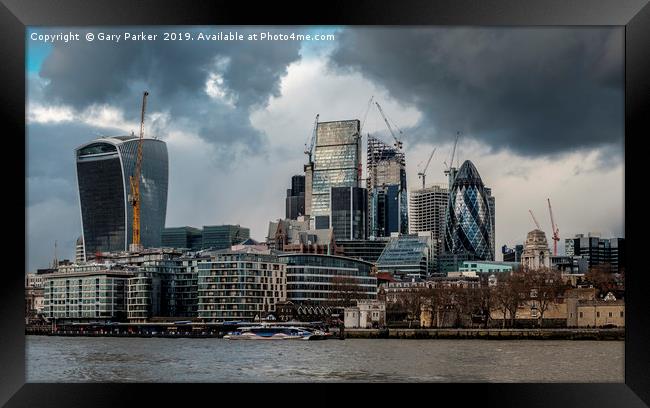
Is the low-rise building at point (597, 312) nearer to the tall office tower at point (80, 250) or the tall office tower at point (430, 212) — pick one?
the tall office tower at point (430, 212)

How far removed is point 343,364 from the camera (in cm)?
1516

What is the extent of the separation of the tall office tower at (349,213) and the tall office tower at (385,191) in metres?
0.75

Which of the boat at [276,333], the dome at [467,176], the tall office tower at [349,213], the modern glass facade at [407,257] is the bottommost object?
the boat at [276,333]

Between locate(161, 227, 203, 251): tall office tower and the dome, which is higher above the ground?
the dome

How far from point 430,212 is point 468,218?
2.95 metres

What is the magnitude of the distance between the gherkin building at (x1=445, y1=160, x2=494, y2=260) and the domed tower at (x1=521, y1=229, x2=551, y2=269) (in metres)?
8.60

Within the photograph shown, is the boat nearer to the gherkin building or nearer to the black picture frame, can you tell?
the black picture frame

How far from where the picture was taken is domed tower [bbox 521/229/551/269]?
120 feet

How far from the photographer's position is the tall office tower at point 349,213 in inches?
1704

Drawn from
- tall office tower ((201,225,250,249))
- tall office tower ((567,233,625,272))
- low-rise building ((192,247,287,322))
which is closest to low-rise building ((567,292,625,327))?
tall office tower ((567,233,625,272))

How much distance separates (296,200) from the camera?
4025 cm
